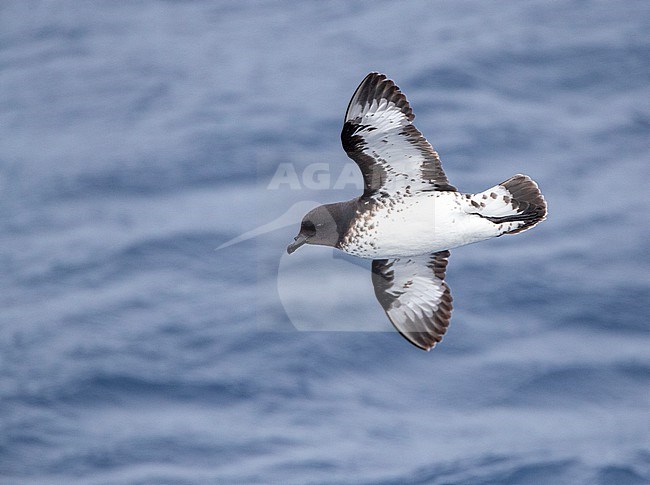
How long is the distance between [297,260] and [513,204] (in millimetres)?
5754

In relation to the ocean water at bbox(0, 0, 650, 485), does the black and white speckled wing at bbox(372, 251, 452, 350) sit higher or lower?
→ lower

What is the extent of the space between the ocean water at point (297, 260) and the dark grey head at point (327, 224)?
4256 mm

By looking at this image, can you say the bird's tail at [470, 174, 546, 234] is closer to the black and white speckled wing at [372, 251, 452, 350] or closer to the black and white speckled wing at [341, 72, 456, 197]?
the black and white speckled wing at [341, 72, 456, 197]

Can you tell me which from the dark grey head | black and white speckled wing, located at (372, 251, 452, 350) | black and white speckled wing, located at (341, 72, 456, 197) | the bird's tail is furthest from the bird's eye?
the bird's tail

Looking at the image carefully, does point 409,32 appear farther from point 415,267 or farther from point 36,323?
point 415,267

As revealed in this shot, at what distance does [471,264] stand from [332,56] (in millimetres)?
5396

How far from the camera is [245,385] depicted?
47.6ft

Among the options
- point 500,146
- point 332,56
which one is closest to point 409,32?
point 332,56

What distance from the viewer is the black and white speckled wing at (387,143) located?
8.98 m

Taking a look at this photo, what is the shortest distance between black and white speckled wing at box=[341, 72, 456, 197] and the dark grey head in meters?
0.25

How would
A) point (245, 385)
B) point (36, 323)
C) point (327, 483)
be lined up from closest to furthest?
1. point (327, 483)
2. point (245, 385)
3. point (36, 323)

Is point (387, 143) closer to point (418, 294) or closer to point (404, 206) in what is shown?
point (404, 206)

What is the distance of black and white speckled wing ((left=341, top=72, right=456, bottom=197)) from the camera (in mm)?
8977

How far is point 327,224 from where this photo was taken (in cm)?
990
